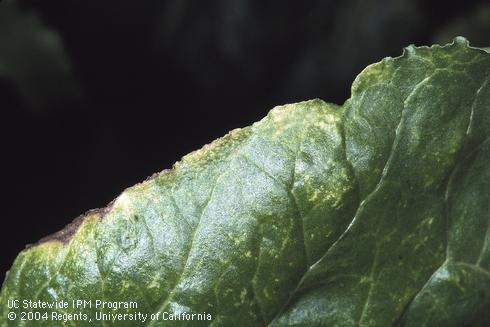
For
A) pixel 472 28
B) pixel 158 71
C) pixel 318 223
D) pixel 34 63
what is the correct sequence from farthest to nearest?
pixel 472 28
pixel 158 71
pixel 34 63
pixel 318 223

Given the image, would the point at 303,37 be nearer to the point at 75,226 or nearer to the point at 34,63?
the point at 34,63

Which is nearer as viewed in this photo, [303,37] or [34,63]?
[34,63]

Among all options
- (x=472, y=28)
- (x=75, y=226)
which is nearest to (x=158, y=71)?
(x=472, y=28)

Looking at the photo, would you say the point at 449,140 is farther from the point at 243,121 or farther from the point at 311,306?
the point at 243,121

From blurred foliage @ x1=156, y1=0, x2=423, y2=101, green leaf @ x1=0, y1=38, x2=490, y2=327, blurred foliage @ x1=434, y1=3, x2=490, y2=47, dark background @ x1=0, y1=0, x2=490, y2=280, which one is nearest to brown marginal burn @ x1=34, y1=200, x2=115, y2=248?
green leaf @ x1=0, y1=38, x2=490, y2=327

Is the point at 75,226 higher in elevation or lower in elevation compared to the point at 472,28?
lower

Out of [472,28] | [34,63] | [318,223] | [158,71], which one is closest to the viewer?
[318,223]
